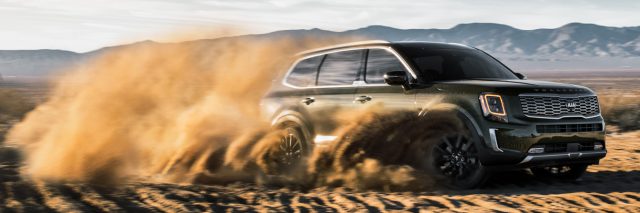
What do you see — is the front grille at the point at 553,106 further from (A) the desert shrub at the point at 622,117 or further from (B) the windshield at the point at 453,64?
(A) the desert shrub at the point at 622,117

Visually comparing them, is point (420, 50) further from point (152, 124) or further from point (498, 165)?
point (152, 124)

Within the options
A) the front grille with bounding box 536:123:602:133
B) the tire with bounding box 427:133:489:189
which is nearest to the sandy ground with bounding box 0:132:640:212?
the tire with bounding box 427:133:489:189

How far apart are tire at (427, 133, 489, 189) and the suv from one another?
0.03ft

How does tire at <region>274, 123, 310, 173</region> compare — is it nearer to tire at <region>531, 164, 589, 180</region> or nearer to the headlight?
the headlight

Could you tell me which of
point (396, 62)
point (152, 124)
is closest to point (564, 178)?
point (396, 62)

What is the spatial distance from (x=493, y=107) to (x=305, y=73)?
2736mm

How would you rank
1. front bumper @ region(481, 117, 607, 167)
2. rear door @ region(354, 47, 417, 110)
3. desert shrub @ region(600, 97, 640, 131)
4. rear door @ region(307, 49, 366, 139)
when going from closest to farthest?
front bumper @ region(481, 117, 607, 167) < rear door @ region(354, 47, 417, 110) < rear door @ region(307, 49, 366, 139) < desert shrub @ region(600, 97, 640, 131)

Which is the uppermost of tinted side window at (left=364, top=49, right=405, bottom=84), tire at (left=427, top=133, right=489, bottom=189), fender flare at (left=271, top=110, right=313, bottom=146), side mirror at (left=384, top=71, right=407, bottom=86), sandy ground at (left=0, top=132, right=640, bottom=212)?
tinted side window at (left=364, top=49, right=405, bottom=84)

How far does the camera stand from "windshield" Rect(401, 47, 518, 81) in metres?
7.83

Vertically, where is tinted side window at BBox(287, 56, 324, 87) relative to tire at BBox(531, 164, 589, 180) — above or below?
above

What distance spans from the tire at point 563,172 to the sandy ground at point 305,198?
0.22 meters

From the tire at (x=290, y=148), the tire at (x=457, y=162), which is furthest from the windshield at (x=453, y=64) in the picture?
the tire at (x=290, y=148)

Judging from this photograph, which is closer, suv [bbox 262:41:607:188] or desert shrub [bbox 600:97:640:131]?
suv [bbox 262:41:607:188]

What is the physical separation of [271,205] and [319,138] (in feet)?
6.25
